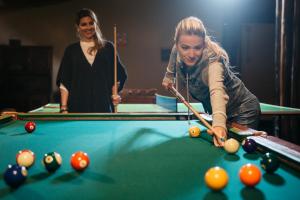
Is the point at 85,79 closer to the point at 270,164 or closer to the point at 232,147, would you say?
the point at 232,147

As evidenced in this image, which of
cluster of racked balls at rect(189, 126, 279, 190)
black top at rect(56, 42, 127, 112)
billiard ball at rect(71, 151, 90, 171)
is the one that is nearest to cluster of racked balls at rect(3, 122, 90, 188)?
billiard ball at rect(71, 151, 90, 171)

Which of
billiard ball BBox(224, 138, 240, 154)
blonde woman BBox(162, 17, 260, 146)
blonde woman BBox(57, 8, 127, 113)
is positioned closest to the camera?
billiard ball BBox(224, 138, 240, 154)

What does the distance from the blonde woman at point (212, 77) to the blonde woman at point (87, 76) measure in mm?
1027

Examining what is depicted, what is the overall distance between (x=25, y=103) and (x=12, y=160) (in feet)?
20.8

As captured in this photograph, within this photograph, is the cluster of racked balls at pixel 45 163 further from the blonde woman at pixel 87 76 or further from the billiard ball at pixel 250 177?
the blonde woman at pixel 87 76

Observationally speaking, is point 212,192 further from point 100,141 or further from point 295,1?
point 295,1

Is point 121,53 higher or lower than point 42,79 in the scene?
higher

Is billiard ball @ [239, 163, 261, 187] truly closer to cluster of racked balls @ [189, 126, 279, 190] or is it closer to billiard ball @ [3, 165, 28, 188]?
cluster of racked balls @ [189, 126, 279, 190]

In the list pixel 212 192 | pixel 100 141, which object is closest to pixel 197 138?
pixel 100 141

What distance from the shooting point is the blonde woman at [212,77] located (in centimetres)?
182

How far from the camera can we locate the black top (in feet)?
10.2

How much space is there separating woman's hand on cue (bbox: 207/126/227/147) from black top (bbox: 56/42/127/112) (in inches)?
65.5

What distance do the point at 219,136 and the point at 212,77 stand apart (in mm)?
452

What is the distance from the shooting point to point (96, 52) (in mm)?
3117
